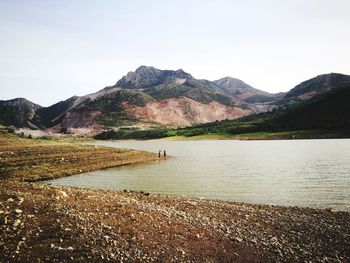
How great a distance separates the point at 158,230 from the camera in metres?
20.5

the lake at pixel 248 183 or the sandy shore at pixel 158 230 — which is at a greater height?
the sandy shore at pixel 158 230

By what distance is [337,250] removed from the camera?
19.4 metres

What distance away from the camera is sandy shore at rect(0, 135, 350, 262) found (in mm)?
16594

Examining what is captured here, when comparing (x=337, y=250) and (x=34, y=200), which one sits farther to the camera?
(x=34, y=200)

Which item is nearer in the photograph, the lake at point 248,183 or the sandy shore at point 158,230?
the sandy shore at point 158,230

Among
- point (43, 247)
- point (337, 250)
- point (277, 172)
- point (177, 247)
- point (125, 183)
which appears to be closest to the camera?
point (43, 247)

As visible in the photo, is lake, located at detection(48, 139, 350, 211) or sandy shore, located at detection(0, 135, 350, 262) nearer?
sandy shore, located at detection(0, 135, 350, 262)

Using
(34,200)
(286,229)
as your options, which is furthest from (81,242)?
(286,229)

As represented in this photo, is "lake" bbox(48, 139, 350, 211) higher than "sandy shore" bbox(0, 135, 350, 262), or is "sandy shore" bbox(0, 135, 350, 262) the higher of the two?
"sandy shore" bbox(0, 135, 350, 262)

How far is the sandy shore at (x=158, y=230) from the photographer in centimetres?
1659

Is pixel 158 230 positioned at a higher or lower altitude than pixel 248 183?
higher

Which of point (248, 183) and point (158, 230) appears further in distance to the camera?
point (248, 183)

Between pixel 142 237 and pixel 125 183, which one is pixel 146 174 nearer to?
pixel 125 183

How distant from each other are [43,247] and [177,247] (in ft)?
23.1
